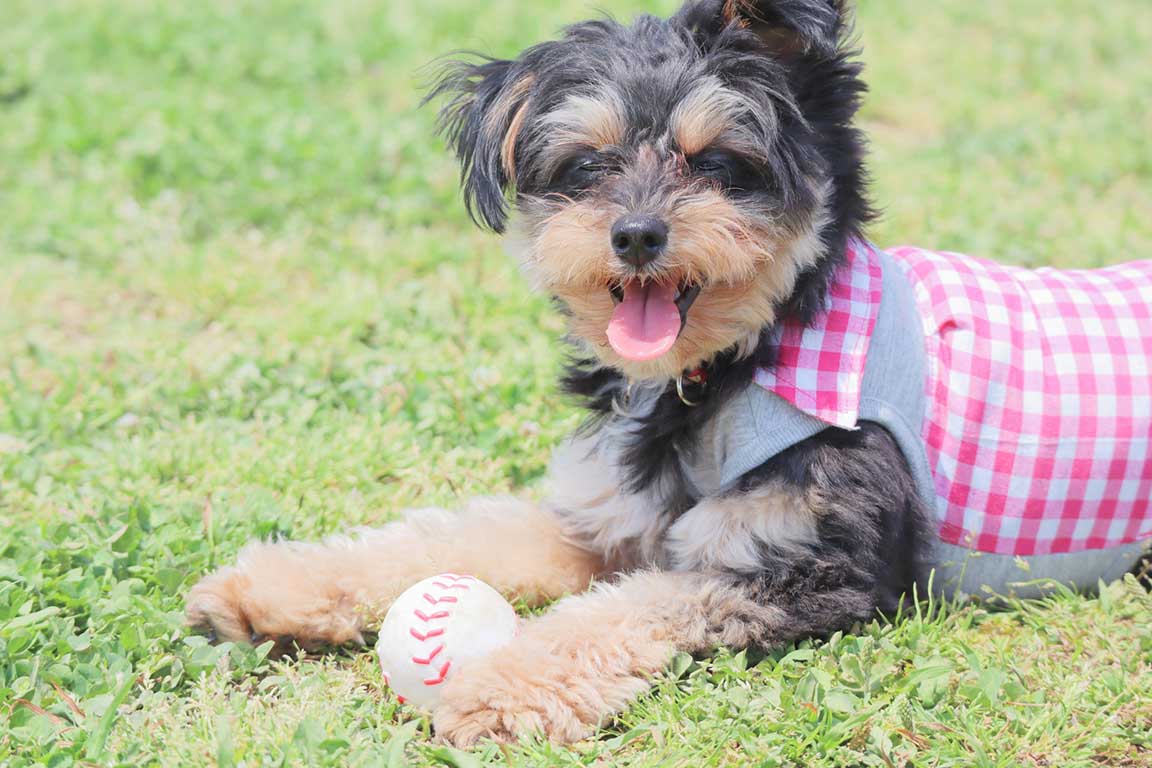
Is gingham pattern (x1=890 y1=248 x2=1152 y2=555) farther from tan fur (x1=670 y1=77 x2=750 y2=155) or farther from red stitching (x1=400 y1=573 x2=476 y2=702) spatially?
red stitching (x1=400 y1=573 x2=476 y2=702)

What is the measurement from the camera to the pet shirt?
327cm

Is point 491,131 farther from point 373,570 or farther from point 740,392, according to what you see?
point 373,570

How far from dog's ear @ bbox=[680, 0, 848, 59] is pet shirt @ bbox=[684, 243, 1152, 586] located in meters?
0.63

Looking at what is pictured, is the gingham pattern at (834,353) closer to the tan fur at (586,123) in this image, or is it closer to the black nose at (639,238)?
the black nose at (639,238)

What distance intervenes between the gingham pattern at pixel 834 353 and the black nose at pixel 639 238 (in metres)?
0.46

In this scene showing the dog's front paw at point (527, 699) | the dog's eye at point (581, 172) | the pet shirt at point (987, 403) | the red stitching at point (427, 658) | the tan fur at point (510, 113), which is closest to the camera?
the dog's front paw at point (527, 699)

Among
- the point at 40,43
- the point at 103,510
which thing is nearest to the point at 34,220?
the point at 40,43

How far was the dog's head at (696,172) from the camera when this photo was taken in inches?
126

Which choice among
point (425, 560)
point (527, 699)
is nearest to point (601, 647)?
point (527, 699)

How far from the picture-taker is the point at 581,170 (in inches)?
135

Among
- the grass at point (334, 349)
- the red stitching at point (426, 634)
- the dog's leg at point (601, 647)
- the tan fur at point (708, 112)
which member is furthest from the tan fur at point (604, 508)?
the tan fur at point (708, 112)

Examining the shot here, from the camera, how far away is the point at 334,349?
5176mm

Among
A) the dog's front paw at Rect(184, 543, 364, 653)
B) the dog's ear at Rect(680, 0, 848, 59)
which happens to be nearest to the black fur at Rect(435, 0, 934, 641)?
the dog's ear at Rect(680, 0, 848, 59)

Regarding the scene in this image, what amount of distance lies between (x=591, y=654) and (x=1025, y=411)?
1475mm
